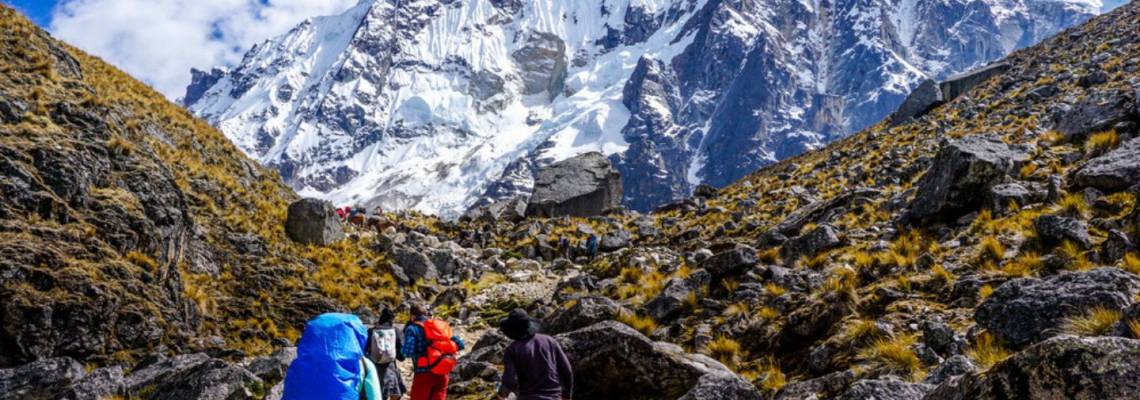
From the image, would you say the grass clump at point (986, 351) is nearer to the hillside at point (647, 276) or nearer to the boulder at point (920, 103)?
the hillside at point (647, 276)

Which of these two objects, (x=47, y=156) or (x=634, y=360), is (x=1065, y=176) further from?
(x=47, y=156)

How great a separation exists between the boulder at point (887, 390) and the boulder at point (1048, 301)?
80.2 inches

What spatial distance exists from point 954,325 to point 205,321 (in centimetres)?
1625

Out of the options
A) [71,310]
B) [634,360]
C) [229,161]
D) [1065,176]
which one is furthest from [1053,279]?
[229,161]

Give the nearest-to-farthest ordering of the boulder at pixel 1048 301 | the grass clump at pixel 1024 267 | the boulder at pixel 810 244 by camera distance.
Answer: the boulder at pixel 1048 301 < the grass clump at pixel 1024 267 < the boulder at pixel 810 244

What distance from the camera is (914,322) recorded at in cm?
906

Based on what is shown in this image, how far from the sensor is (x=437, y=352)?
934 centimetres

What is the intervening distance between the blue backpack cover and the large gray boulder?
37582mm

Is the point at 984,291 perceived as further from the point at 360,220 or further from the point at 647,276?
the point at 360,220

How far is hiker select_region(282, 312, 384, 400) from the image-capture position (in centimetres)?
581

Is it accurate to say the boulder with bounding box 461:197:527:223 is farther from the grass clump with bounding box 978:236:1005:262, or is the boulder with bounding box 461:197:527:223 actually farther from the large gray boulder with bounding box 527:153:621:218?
the grass clump with bounding box 978:236:1005:262

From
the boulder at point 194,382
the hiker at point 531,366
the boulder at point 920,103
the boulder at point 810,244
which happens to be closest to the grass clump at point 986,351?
the hiker at point 531,366

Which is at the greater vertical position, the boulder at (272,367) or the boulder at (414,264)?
the boulder at (414,264)

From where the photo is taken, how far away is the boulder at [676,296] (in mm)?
13297
